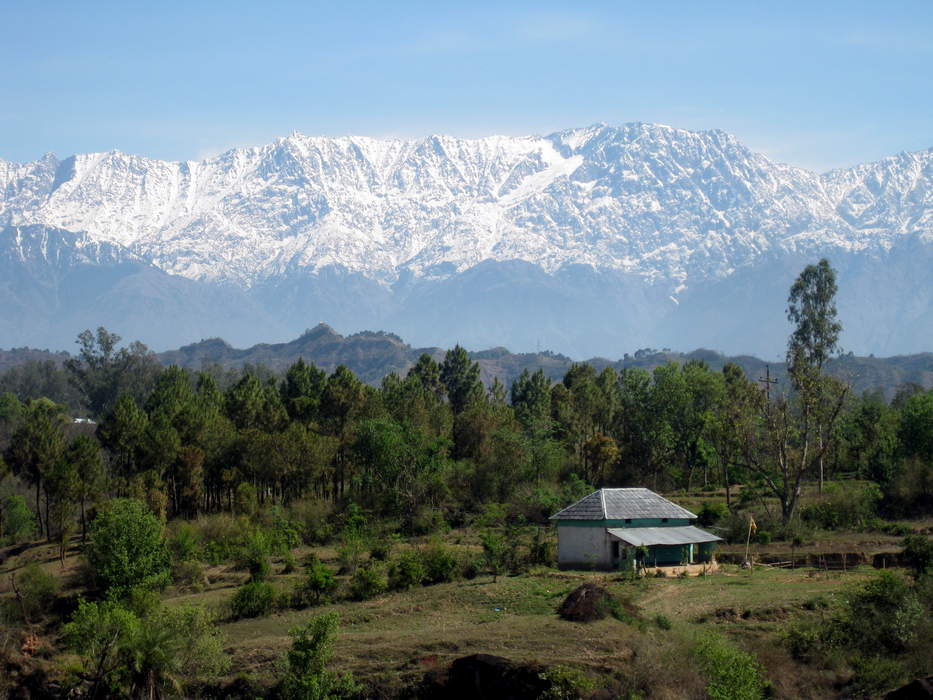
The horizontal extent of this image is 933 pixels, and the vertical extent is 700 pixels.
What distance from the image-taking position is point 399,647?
3753 centimetres

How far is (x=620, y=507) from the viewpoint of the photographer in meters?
52.3

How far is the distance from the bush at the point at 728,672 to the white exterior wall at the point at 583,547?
15335 mm

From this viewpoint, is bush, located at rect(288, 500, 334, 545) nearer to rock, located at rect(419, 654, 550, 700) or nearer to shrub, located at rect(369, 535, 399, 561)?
shrub, located at rect(369, 535, 399, 561)

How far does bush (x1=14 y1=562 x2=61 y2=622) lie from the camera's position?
46.4 metres

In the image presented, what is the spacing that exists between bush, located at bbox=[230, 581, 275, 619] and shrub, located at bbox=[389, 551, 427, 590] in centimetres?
534

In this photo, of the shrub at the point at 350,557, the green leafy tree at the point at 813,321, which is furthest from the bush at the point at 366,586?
the green leafy tree at the point at 813,321

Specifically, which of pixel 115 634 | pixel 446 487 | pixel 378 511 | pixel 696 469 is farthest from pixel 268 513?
pixel 696 469

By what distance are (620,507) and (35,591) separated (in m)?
26.0

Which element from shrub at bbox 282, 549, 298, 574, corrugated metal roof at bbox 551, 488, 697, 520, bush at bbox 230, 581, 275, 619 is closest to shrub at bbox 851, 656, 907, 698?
corrugated metal roof at bbox 551, 488, 697, 520

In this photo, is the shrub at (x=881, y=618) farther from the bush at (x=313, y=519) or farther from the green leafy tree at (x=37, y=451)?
the green leafy tree at (x=37, y=451)

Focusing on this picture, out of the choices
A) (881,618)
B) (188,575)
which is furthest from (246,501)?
(881,618)

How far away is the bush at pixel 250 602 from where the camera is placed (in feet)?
145

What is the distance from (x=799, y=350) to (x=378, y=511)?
28404 millimetres

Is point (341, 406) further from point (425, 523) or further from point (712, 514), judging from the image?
point (712, 514)
